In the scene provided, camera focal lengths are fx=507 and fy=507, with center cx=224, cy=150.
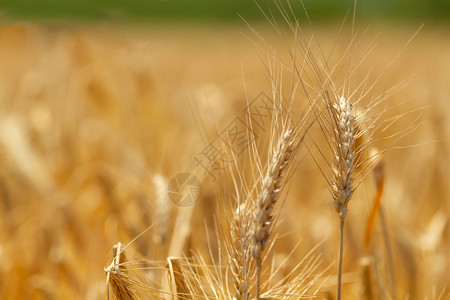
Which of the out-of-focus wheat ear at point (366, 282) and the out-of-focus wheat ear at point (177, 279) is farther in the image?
the out-of-focus wheat ear at point (366, 282)

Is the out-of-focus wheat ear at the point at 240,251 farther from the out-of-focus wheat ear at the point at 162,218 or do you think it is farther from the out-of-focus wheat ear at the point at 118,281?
the out-of-focus wheat ear at the point at 162,218

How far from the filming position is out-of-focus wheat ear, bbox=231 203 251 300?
0.68 m

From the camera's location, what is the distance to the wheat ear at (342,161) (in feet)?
2.17

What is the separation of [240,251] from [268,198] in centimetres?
12

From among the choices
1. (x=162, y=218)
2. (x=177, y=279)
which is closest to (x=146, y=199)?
(x=162, y=218)

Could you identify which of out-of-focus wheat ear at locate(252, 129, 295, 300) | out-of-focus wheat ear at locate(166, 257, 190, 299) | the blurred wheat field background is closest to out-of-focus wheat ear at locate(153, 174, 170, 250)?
the blurred wheat field background

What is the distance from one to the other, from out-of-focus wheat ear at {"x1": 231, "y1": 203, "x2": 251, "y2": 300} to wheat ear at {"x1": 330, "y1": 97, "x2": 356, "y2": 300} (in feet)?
0.40

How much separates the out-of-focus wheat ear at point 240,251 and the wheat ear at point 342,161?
12 cm

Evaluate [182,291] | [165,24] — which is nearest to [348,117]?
[182,291]

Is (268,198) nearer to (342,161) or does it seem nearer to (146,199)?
(342,161)

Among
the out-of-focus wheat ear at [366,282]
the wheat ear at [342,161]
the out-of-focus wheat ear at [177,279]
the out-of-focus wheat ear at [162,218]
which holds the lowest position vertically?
the out-of-focus wheat ear at [366,282]

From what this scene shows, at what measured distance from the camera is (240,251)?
712 mm

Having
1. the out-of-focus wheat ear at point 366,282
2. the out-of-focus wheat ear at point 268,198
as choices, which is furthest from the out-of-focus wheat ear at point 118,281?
the out-of-focus wheat ear at point 366,282

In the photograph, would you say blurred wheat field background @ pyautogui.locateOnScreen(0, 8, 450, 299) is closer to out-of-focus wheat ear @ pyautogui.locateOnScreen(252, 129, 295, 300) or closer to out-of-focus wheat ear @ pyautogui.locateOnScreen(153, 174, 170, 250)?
out-of-focus wheat ear @ pyautogui.locateOnScreen(153, 174, 170, 250)
